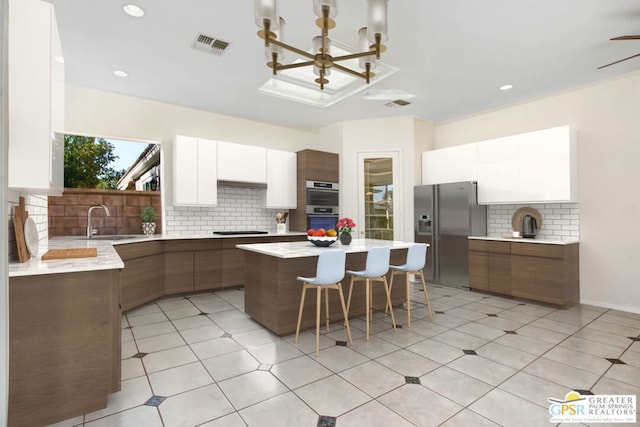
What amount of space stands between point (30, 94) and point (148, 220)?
10.4 ft

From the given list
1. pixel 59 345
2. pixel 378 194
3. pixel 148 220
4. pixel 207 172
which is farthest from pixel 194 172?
pixel 59 345

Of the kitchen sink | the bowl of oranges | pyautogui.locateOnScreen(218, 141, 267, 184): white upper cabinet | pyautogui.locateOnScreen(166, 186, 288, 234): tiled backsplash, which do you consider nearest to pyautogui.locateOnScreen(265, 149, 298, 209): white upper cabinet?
pyautogui.locateOnScreen(218, 141, 267, 184): white upper cabinet

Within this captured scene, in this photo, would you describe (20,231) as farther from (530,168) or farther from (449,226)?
(530,168)

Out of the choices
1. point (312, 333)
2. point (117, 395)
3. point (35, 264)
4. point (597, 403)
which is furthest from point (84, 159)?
point (597, 403)

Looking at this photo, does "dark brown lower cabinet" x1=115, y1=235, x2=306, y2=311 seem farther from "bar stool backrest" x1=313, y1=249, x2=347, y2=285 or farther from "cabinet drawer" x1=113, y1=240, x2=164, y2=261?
"bar stool backrest" x1=313, y1=249, x2=347, y2=285

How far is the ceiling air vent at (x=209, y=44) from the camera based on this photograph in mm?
3268

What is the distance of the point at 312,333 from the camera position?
3289 millimetres

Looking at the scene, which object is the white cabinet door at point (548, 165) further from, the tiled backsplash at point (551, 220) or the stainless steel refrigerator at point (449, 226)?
the stainless steel refrigerator at point (449, 226)

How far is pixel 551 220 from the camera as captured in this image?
471cm

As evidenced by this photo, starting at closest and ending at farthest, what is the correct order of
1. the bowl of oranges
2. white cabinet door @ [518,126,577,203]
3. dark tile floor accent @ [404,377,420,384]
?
dark tile floor accent @ [404,377,420,384]
the bowl of oranges
white cabinet door @ [518,126,577,203]

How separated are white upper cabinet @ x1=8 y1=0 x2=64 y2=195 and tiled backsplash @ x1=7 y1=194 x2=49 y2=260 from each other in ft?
1.57

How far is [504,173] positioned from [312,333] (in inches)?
146

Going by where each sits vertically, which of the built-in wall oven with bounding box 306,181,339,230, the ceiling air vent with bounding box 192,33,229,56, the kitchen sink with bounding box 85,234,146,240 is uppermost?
the ceiling air vent with bounding box 192,33,229,56

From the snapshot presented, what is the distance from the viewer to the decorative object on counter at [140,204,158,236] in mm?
4672
